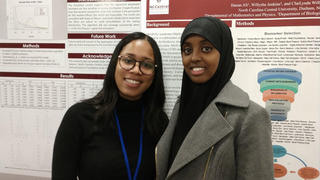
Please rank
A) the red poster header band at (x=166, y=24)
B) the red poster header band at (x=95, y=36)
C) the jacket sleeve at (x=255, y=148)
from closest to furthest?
the jacket sleeve at (x=255, y=148) < the red poster header band at (x=166, y=24) < the red poster header band at (x=95, y=36)

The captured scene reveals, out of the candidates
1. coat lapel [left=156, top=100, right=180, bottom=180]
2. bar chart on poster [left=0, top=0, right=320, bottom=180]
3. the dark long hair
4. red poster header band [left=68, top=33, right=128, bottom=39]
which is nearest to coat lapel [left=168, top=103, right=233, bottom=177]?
coat lapel [left=156, top=100, right=180, bottom=180]

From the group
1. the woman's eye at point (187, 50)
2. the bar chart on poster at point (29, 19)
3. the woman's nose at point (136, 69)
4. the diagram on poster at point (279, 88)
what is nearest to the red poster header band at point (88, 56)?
the bar chart on poster at point (29, 19)

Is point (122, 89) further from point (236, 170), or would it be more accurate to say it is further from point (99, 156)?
point (236, 170)

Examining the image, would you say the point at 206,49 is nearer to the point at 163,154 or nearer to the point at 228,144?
the point at 228,144

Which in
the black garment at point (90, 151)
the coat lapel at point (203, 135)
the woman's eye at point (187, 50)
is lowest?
the black garment at point (90, 151)

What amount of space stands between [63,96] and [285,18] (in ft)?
5.46

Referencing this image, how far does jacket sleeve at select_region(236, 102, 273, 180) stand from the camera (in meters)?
0.96

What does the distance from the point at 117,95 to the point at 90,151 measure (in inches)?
13.7

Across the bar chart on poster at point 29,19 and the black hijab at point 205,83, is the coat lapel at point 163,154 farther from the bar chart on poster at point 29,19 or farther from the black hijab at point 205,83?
the bar chart on poster at point 29,19

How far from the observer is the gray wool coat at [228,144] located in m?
0.97

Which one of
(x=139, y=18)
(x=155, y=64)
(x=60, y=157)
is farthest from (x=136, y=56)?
(x=60, y=157)

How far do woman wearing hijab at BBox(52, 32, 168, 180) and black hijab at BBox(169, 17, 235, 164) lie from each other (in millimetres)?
236

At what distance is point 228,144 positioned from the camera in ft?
3.28

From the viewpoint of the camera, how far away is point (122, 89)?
1.38m
